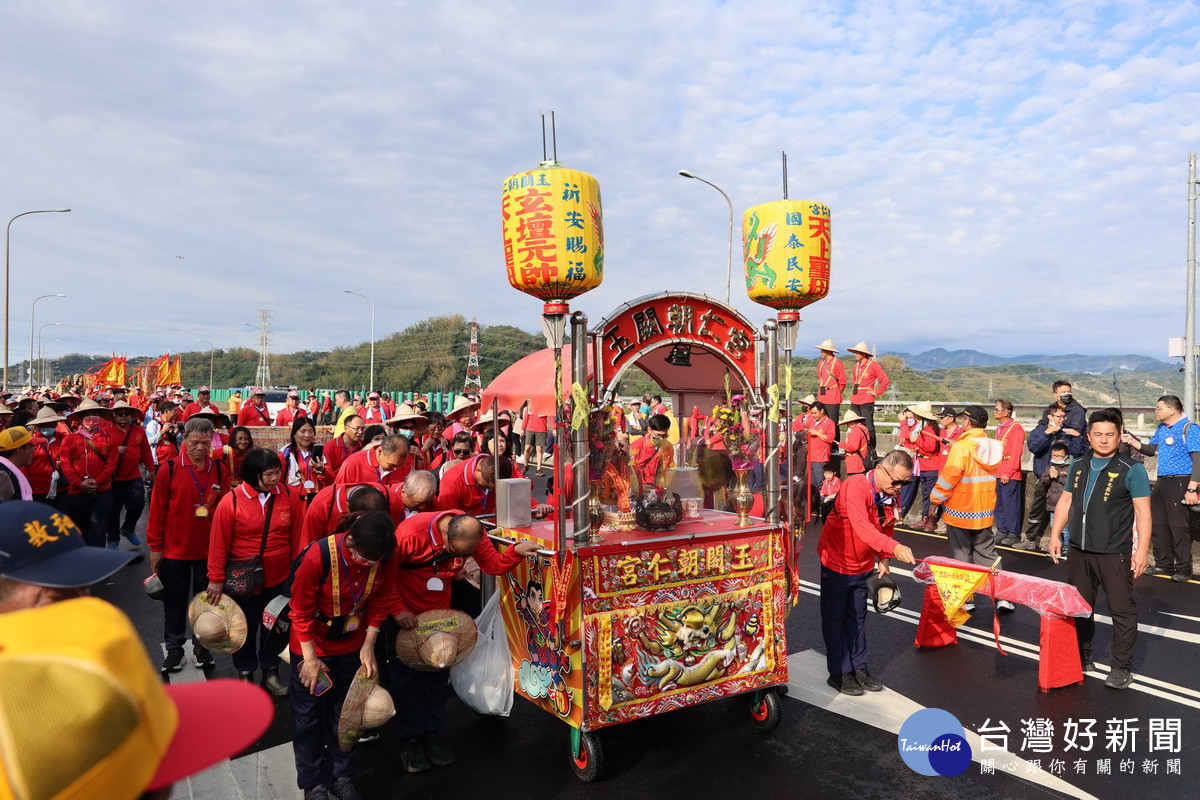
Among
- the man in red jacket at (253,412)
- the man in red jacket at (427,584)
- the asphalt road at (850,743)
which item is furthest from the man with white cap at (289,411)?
the man in red jacket at (427,584)

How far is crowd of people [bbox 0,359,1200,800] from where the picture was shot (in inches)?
151

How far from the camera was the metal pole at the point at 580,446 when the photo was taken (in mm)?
4531

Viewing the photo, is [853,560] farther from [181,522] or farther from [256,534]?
[181,522]

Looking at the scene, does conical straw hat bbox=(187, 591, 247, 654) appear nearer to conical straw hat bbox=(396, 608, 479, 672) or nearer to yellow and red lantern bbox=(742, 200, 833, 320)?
conical straw hat bbox=(396, 608, 479, 672)

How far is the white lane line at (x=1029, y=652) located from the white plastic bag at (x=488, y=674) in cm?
427

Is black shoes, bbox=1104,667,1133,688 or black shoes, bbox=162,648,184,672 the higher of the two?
black shoes, bbox=162,648,184,672

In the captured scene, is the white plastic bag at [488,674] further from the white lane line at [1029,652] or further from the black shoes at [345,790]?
the white lane line at [1029,652]

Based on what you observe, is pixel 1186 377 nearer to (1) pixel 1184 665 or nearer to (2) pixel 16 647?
(1) pixel 1184 665

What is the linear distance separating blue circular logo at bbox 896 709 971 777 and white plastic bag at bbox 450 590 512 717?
2.49m

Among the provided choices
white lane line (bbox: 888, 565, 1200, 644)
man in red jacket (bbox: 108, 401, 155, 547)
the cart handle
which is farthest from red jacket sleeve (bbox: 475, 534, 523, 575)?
man in red jacket (bbox: 108, 401, 155, 547)

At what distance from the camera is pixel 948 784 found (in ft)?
14.1

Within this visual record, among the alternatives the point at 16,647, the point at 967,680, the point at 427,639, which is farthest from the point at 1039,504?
the point at 16,647

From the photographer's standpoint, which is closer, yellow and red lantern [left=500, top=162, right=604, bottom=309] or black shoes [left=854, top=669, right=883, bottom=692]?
yellow and red lantern [left=500, top=162, right=604, bottom=309]

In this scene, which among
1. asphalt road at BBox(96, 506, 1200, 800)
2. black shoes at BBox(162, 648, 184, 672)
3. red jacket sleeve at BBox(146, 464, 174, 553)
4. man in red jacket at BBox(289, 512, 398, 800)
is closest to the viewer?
man in red jacket at BBox(289, 512, 398, 800)
